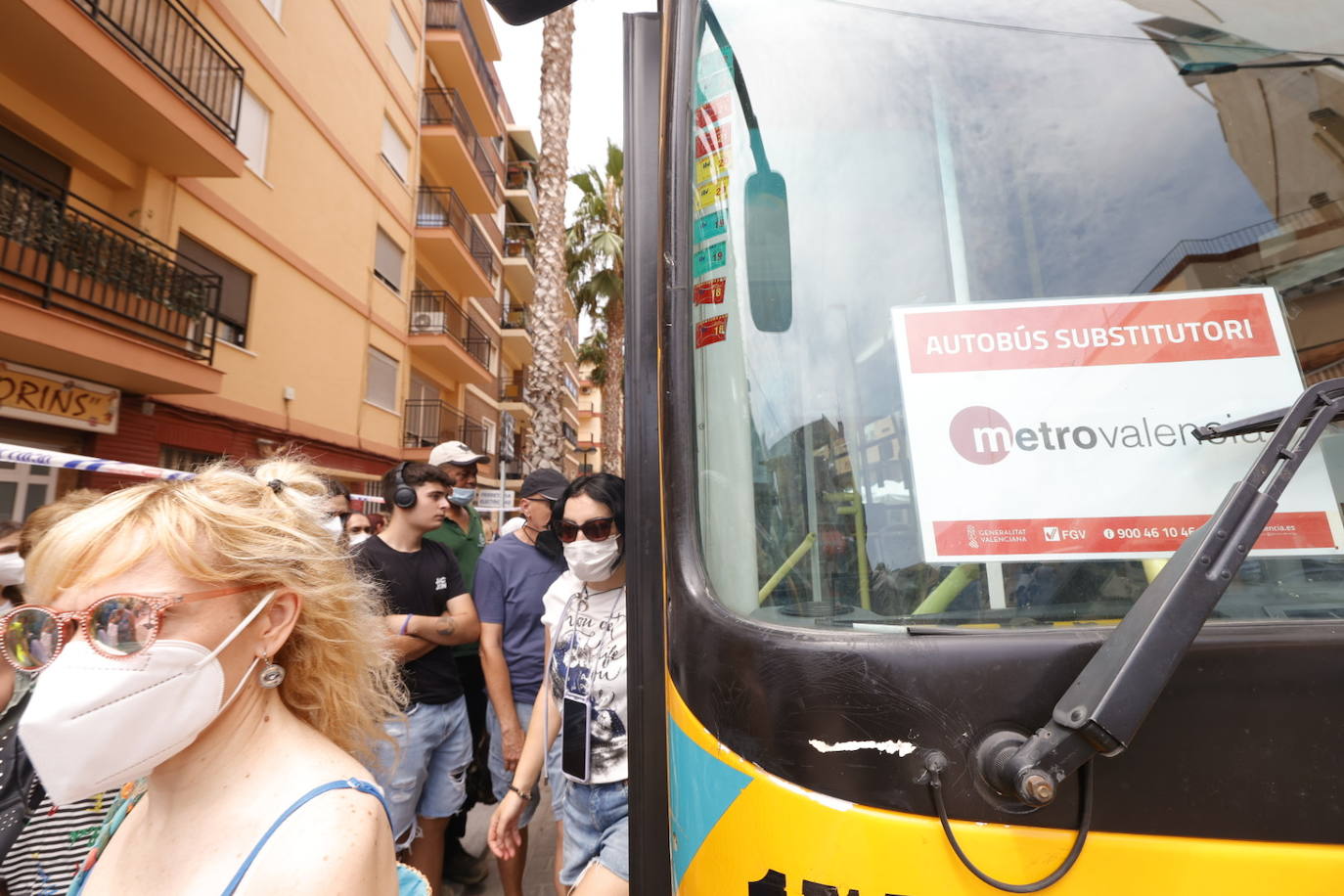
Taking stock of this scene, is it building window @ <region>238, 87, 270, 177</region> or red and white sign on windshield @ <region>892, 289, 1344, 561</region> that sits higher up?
building window @ <region>238, 87, 270, 177</region>

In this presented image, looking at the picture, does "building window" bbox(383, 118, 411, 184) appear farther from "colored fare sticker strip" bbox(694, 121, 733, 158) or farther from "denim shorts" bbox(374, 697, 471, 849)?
"colored fare sticker strip" bbox(694, 121, 733, 158)

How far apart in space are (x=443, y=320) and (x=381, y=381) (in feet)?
11.5

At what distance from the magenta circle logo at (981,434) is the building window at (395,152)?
17643mm

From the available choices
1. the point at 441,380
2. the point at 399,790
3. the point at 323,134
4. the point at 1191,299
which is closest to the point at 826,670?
the point at 1191,299

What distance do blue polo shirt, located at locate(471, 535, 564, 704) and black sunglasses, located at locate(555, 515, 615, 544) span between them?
0.95m

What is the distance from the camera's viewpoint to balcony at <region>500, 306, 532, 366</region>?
28.1 meters

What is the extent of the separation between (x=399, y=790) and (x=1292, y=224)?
3.33m

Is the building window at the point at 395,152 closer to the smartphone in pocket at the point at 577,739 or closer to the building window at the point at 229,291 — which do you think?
the building window at the point at 229,291

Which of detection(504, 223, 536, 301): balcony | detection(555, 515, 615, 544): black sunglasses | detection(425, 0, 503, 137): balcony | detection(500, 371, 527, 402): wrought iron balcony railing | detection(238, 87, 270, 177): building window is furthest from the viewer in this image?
detection(500, 371, 527, 402): wrought iron balcony railing

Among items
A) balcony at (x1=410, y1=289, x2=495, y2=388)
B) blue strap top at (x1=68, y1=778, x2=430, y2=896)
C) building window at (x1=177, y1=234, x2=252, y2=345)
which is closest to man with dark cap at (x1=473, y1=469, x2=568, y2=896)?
blue strap top at (x1=68, y1=778, x2=430, y2=896)

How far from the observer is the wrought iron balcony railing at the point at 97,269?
7.07m

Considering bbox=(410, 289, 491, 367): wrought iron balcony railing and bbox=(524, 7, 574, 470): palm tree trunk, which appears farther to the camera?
bbox=(410, 289, 491, 367): wrought iron balcony railing

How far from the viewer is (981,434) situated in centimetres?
103

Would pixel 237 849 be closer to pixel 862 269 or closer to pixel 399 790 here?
pixel 862 269
